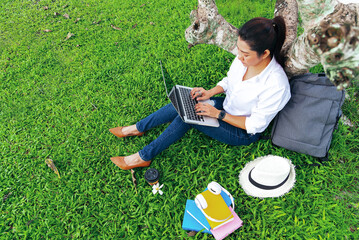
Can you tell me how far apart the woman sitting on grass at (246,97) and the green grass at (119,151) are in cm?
31

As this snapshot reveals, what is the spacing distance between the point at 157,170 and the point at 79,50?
341 centimetres

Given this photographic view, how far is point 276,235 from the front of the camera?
7.57 ft

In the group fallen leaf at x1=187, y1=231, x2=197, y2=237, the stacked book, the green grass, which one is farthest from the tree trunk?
fallen leaf at x1=187, y1=231, x2=197, y2=237

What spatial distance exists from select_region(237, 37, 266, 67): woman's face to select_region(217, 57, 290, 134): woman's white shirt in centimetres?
15

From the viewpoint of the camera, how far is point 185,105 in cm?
268

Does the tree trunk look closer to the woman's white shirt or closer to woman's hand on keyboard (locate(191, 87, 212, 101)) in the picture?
the woman's white shirt

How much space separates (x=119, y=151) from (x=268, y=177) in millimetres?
1890

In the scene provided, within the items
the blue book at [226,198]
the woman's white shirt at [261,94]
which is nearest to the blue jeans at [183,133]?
the woman's white shirt at [261,94]

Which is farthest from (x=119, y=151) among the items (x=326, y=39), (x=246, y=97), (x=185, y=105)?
(x=326, y=39)

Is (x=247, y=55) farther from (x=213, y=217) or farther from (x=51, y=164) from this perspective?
(x=51, y=164)

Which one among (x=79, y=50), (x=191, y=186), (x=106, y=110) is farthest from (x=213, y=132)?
(x=79, y=50)

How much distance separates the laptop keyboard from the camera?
8.44 ft

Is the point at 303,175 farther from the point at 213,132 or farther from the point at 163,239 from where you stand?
the point at 163,239

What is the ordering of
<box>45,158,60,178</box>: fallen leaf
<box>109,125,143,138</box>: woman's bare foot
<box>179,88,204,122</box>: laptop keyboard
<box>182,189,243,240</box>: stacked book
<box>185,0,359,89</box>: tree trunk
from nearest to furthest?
<box>185,0,359,89</box>: tree trunk < <box>182,189,243,240</box>: stacked book < <box>179,88,204,122</box>: laptop keyboard < <box>45,158,60,178</box>: fallen leaf < <box>109,125,143,138</box>: woman's bare foot
